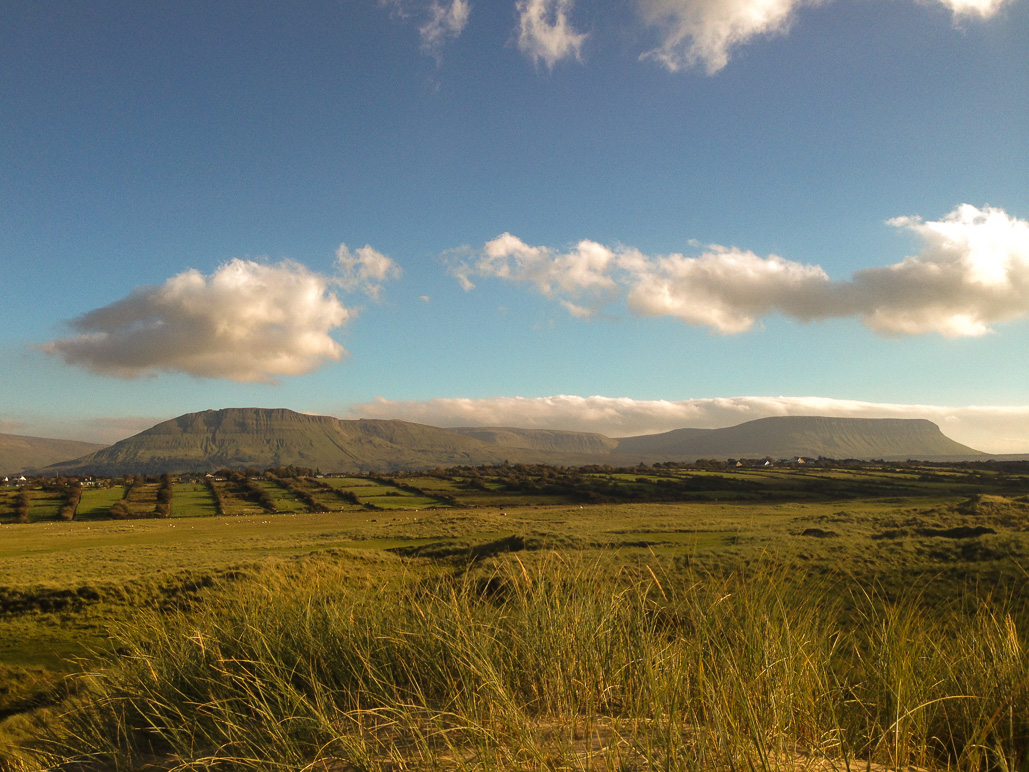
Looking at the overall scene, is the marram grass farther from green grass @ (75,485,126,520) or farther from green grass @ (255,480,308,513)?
green grass @ (75,485,126,520)

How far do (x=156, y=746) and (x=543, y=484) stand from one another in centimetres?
9876

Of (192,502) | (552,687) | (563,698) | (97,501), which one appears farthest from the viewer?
(192,502)

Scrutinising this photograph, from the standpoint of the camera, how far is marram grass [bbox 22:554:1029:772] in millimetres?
3369

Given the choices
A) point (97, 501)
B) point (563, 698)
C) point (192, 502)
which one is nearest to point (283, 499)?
point (192, 502)

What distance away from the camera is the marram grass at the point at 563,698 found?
133 inches

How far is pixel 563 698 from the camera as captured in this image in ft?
14.1

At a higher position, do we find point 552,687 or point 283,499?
point 552,687

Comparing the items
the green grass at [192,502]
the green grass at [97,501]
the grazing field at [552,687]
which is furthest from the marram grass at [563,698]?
the green grass at [97,501]

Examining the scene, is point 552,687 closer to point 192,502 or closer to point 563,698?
point 563,698

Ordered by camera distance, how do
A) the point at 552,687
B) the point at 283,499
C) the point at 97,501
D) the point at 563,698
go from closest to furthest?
the point at 563,698
the point at 552,687
the point at 97,501
the point at 283,499

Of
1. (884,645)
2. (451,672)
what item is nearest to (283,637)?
(451,672)

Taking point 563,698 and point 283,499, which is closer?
point 563,698

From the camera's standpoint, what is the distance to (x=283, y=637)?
19.3 ft

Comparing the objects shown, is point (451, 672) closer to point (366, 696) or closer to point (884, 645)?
point (366, 696)
